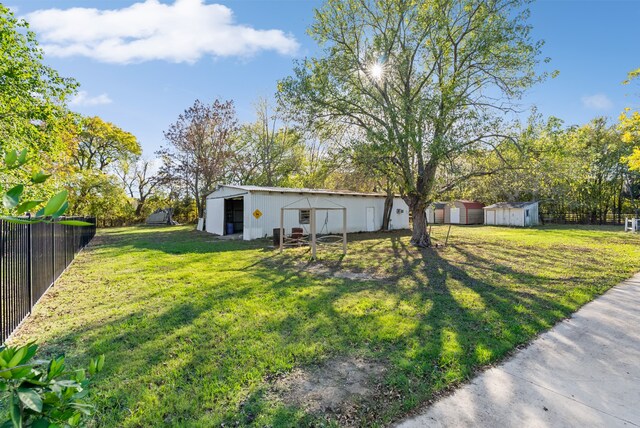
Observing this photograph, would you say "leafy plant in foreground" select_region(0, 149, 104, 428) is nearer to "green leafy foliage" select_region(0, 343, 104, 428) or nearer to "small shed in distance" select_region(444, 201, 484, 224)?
"green leafy foliage" select_region(0, 343, 104, 428)

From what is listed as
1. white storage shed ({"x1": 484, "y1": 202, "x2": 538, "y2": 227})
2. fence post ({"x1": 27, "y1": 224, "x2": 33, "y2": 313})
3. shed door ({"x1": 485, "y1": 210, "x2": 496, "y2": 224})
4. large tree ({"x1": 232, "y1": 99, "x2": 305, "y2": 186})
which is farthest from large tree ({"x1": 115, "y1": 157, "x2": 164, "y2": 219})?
white storage shed ({"x1": 484, "y1": 202, "x2": 538, "y2": 227})

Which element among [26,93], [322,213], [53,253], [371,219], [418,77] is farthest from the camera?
[371,219]

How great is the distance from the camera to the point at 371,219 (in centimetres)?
2039

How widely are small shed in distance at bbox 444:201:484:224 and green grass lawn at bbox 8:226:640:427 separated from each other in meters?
22.2

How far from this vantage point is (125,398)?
2801mm

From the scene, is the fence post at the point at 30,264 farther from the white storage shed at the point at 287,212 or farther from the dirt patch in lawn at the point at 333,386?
the white storage shed at the point at 287,212

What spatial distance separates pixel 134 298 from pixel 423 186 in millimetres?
10242

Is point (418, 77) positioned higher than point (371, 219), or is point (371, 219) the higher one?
point (418, 77)

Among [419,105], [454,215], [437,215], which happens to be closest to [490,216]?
[454,215]

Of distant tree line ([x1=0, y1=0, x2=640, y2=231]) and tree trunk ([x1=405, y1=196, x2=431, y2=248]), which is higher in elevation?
distant tree line ([x1=0, y1=0, x2=640, y2=231])

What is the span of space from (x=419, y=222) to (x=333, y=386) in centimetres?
1118

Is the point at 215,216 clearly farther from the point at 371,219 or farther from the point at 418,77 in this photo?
the point at 418,77

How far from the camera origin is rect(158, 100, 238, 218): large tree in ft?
84.3

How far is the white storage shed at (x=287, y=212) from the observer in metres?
15.4
